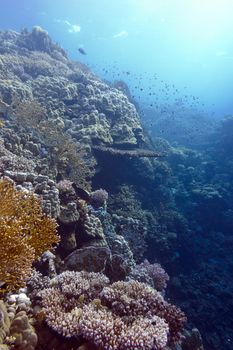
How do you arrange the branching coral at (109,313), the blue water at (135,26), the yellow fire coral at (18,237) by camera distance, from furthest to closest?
the blue water at (135,26) < the branching coral at (109,313) < the yellow fire coral at (18,237)

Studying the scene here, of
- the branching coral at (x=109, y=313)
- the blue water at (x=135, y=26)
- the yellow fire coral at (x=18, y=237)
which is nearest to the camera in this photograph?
the yellow fire coral at (x=18, y=237)

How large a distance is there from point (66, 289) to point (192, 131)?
123 ft

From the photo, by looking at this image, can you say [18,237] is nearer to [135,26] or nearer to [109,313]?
[109,313]

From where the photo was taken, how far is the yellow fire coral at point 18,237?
3582mm

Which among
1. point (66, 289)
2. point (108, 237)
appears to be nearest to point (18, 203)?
point (66, 289)

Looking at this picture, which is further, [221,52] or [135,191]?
[221,52]

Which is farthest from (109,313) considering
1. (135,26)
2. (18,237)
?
(135,26)

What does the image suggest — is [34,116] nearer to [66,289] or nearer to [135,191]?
[135,191]

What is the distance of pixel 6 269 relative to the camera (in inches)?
143

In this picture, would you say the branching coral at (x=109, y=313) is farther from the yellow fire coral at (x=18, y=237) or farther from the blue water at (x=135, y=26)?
the blue water at (x=135, y=26)

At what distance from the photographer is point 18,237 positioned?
376 cm

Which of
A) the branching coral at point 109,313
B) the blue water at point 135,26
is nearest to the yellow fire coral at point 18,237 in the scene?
the branching coral at point 109,313

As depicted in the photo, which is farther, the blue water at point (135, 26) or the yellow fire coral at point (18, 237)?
the blue water at point (135, 26)

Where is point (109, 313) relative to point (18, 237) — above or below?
below
